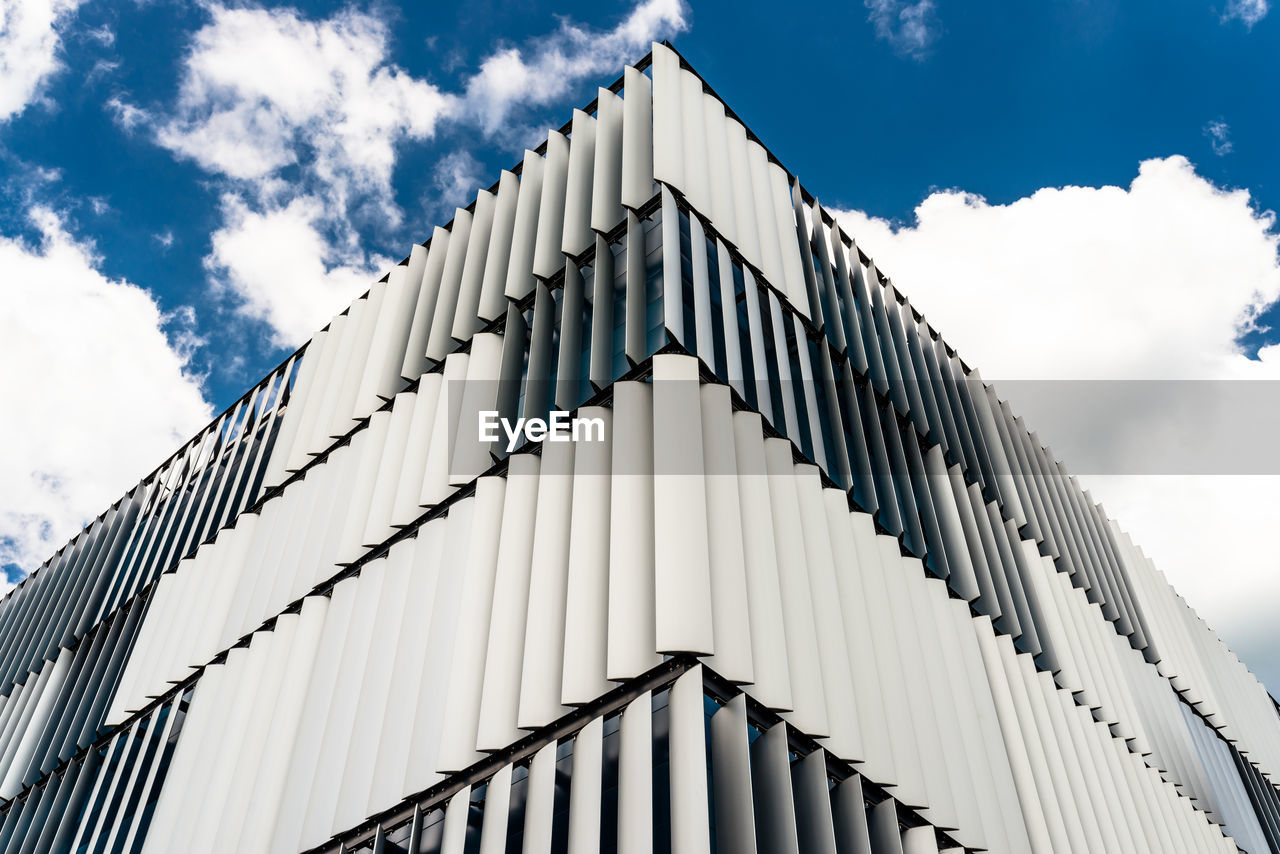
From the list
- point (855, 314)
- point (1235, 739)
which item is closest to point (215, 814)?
point (855, 314)

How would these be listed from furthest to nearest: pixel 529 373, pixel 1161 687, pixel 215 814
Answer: pixel 1161 687 → pixel 529 373 → pixel 215 814

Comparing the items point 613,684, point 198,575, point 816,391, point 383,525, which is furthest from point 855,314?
point 198,575

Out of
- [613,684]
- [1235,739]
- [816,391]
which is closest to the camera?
[613,684]

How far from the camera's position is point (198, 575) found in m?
18.7

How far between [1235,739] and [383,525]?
24.6 m

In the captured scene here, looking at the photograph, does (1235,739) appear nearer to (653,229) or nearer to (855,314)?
(855,314)

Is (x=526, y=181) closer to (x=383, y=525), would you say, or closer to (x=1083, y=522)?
(x=383, y=525)

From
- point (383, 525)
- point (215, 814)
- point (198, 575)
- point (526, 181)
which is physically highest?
point (526, 181)

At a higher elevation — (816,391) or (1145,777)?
(816,391)

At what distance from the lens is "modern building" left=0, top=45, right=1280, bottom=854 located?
31.8 ft

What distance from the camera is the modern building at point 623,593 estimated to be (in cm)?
968

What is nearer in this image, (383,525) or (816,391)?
(383,525)

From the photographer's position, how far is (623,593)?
32.5ft

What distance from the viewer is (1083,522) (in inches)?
1006
